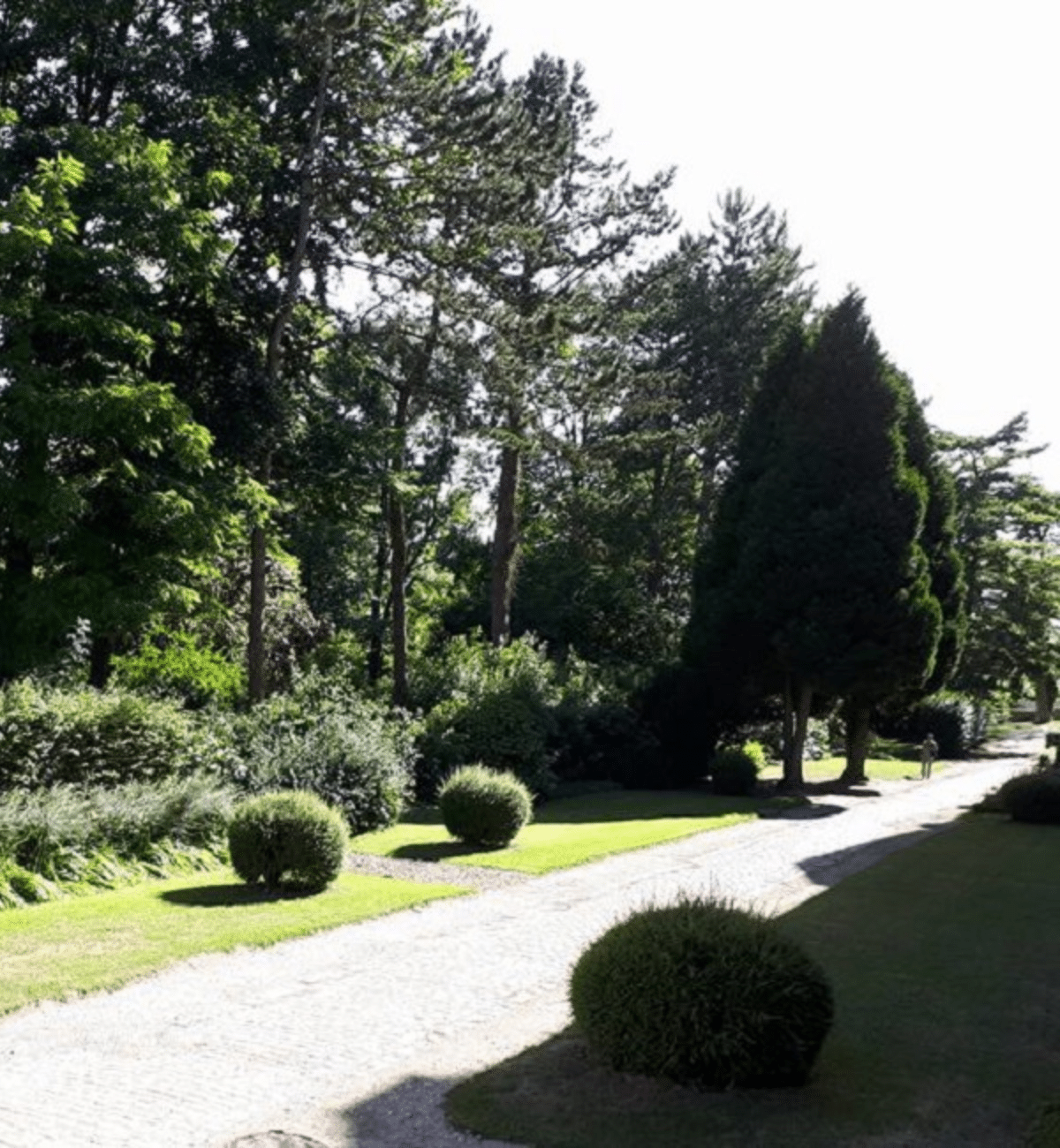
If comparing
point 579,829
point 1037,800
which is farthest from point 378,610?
point 1037,800

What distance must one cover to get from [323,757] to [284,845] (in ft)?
19.3

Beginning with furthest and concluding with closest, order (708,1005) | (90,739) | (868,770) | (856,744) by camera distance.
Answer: (868,770), (856,744), (90,739), (708,1005)

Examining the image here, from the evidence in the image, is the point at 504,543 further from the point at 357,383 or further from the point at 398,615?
the point at 357,383

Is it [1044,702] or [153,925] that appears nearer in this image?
[153,925]

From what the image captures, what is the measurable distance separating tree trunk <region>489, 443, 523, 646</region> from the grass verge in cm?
2193

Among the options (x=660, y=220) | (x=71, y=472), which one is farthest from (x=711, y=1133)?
(x=660, y=220)

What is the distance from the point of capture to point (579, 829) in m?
21.7

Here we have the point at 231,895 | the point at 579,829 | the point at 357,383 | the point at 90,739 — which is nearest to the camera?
the point at 231,895

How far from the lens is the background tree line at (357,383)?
19719mm

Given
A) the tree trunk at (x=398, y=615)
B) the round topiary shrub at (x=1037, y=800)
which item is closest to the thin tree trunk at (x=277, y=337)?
the tree trunk at (x=398, y=615)

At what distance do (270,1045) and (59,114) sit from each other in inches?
852

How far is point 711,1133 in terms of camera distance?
6.43m

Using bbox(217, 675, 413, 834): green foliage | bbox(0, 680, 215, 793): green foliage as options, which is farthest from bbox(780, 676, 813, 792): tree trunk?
bbox(0, 680, 215, 793): green foliage

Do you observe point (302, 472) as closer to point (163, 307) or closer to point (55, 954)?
point (163, 307)
